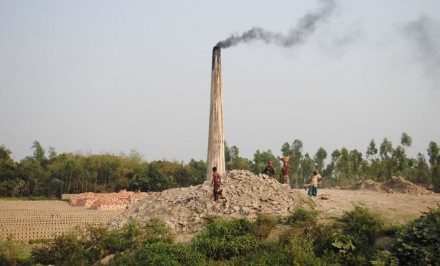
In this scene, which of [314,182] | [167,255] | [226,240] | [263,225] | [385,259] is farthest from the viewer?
[314,182]

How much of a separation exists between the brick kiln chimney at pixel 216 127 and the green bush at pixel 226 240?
4.62 m

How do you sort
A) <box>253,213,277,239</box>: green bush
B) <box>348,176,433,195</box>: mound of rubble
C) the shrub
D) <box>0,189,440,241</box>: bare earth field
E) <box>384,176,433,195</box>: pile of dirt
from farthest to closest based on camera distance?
1. <box>348,176,433,195</box>: mound of rubble
2. <box>384,176,433,195</box>: pile of dirt
3. <box>0,189,440,241</box>: bare earth field
4. <box>253,213,277,239</box>: green bush
5. the shrub

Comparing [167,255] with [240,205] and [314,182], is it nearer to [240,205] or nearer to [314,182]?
[240,205]

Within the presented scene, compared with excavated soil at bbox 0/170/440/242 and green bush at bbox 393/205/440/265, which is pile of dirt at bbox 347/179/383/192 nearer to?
excavated soil at bbox 0/170/440/242

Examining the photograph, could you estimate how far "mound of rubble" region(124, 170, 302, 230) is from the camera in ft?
38.7

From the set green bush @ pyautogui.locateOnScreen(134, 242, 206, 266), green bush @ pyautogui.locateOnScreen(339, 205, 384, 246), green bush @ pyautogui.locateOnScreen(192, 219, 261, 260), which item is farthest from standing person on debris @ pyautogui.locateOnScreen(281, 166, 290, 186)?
green bush @ pyautogui.locateOnScreen(134, 242, 206, 266)

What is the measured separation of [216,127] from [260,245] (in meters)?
6.28

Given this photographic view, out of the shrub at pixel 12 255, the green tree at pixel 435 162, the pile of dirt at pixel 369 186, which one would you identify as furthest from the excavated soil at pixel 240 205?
the green tree at pixel 435 162

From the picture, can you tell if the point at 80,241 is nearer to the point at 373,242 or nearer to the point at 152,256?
the point at 152,256

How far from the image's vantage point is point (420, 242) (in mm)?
7910

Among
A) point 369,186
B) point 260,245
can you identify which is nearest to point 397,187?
point 369,186

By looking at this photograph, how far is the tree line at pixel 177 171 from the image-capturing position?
1319 inches

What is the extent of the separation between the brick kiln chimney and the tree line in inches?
719

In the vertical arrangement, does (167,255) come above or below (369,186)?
below
